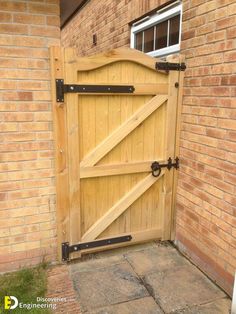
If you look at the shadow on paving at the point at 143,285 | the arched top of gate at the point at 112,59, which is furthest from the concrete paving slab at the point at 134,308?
the arched top of gate at the point at 112,59

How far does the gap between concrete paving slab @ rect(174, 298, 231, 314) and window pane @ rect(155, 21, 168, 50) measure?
2.89 m

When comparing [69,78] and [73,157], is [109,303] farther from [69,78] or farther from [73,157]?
[69,78]

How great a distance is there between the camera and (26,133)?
2.67 metres

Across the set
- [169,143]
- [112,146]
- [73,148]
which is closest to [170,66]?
[169,143]

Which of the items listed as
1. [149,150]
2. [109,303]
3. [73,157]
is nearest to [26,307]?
[109,303]

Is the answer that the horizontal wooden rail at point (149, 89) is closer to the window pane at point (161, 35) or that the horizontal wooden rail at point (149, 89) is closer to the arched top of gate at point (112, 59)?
the arched top of gate at point (112, 59)

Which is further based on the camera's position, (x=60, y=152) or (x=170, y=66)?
(x=170, y=66)

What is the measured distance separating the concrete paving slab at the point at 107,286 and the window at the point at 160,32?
97.3 inches

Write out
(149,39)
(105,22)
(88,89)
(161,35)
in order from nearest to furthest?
1. (88,89)
2. (161,35)
3. (149,39)
4. (105,22)

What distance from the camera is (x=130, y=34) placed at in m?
4.37

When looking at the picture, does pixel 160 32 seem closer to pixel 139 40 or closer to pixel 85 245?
pixel 139 40

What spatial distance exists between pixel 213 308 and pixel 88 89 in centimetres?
223

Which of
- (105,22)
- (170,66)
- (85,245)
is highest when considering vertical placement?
(105,22)

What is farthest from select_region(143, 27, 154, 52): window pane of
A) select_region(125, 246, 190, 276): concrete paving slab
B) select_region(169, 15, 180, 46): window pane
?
select_region(125, 246, 190, 276): concrete paving slab
